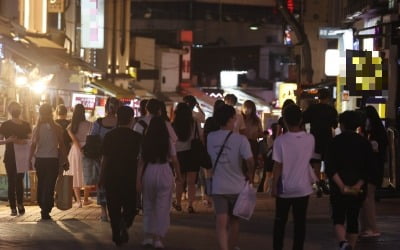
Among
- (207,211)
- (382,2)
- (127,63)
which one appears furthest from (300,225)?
(127,63)

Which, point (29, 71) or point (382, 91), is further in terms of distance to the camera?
point (29, 71)

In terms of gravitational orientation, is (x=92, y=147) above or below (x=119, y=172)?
above

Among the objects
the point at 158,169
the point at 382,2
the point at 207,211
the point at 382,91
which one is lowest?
the point at 207,211

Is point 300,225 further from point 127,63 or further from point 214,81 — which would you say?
point 214,81

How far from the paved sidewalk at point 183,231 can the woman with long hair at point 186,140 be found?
548mm

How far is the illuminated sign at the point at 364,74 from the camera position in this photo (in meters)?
17.4

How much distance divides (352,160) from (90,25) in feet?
87.7

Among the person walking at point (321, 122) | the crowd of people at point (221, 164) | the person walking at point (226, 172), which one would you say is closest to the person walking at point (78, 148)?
the crowd of people at point (221, 164)

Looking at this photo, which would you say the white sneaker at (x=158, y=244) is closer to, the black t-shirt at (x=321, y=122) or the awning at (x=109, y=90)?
the black t-shirt at (x=321, y=122)

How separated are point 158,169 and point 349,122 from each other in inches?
96.9

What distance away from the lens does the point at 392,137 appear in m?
16.0

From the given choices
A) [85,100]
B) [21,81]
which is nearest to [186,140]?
[21,81]

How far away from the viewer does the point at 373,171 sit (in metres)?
10.6

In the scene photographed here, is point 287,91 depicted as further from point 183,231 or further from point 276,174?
point 276,174
